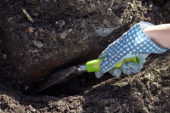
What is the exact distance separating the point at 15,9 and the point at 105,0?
76cm

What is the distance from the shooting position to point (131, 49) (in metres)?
1.30

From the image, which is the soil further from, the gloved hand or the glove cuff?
the glove cuff

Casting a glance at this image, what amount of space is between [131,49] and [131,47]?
0.05ft

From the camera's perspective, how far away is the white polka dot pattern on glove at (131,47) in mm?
1265

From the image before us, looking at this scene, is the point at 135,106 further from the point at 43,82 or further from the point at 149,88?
the point at 43,82

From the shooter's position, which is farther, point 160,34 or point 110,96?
point 110,96

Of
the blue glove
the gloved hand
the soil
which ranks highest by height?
the gloved hand

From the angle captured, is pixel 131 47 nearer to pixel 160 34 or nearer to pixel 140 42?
pixel 140 42

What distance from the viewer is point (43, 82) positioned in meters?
1.75

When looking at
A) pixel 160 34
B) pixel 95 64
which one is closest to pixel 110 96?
pixel 95 64

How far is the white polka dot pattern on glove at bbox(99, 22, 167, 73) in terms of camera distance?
126cm

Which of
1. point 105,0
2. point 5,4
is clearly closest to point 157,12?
point 105,0

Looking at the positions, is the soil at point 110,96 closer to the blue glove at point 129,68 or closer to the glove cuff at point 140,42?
the blue glove at point 129,68

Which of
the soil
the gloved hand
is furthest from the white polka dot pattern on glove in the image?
the soil
